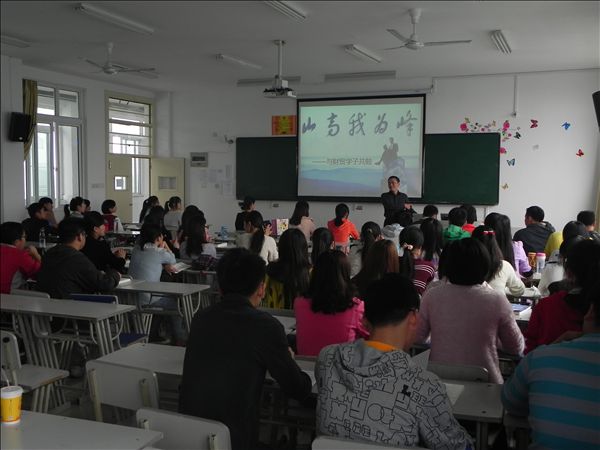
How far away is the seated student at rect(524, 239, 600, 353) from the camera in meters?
2.27

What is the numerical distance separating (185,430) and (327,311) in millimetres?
1076

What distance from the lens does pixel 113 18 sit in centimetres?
538

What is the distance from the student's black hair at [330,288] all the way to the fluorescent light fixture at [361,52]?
4.38m

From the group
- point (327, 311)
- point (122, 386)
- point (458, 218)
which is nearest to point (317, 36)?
point (458, 218)

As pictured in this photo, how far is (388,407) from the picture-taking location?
1.51 metres

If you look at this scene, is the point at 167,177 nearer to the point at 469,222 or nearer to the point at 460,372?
the point at 469,222

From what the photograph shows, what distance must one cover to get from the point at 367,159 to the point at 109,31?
168 inches

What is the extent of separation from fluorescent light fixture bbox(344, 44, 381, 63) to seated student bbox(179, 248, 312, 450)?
5126mm

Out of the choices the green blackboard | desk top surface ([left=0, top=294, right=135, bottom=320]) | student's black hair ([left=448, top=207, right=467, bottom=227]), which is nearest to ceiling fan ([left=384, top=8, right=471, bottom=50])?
student's black hair ([left=448, top=207, right=467, bottom=227])

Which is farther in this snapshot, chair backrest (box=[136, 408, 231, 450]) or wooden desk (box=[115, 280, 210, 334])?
wooden desk (box=[115, 280, 210, 334])

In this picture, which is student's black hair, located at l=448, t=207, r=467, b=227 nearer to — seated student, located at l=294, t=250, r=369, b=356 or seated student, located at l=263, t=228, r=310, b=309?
seated student, located at l=263, t=228, r=310, b=309

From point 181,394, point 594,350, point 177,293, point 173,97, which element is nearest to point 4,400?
Result: point 181,394

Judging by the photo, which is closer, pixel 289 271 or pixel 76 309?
pixel 76 309

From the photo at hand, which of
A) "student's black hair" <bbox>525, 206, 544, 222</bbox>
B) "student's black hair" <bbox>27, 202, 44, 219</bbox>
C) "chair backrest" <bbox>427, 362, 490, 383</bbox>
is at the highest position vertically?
"student's black hair" <bbox>27, 202, 44, 219</bbox>
